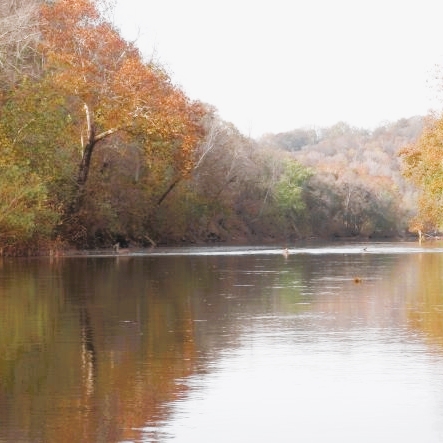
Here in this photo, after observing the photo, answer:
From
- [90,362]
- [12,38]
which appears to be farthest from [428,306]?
[12,38]

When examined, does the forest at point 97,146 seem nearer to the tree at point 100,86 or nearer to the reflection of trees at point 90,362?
the tree at point 100,86

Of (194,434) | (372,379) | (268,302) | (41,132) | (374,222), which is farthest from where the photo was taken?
(374,222)

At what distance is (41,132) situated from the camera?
4691 centimetres

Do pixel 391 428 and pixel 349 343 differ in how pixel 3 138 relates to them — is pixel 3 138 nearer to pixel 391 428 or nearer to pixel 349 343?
pixel 349 343

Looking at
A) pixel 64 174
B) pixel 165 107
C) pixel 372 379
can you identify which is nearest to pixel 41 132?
pixel 64 174

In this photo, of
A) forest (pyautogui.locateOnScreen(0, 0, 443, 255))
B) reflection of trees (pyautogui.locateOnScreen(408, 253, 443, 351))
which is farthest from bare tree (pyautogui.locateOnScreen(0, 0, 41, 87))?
reflection of trees (pyautogui.locateOnScreen(408, 253, 443, 351))

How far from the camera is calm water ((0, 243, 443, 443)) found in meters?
8.70

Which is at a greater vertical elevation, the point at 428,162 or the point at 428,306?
the point at 428,162

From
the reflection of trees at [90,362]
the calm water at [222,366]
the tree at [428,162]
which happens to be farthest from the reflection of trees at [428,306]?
the tree at [428,162]

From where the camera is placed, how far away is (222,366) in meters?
12.1

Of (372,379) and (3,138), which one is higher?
(3,138)

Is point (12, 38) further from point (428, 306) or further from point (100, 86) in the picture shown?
point (428, 306)

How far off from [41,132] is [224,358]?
35454 mm

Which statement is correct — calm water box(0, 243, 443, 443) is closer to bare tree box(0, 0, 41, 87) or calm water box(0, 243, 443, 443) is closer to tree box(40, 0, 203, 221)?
bare tree box(0, 0, 41, 87)
